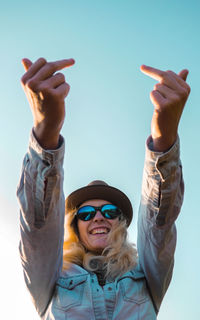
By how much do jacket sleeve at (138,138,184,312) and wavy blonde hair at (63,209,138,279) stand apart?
25 cm

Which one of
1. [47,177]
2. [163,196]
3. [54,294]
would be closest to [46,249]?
[54,294]

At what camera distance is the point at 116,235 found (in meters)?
4.53

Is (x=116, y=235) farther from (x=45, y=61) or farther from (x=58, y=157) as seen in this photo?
(x=45, y=61)

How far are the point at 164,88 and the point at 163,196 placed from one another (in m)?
0.82

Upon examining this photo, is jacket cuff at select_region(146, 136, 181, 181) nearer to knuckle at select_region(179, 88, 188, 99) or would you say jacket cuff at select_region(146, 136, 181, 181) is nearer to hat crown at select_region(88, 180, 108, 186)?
knuckle at select_region(179, 88, 188, 99)

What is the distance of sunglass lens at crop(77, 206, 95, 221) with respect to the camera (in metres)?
4.72

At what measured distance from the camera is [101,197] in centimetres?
490

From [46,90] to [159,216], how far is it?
133 centimetres

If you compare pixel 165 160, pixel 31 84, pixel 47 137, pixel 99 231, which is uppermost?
pixel 31 84

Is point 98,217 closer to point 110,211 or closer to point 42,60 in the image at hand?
point 110,211

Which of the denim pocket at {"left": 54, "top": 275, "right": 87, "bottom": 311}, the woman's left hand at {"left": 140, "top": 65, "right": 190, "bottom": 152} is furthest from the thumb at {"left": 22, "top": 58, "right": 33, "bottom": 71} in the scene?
the denim pocket at {"left": 54, "top": 275, "right": 87, "bottom": 311}

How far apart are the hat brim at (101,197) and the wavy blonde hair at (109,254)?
0.18 metres

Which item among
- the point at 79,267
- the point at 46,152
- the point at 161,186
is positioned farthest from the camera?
the point at 79,267

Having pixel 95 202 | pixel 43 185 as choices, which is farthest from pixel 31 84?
pixel 95 202
